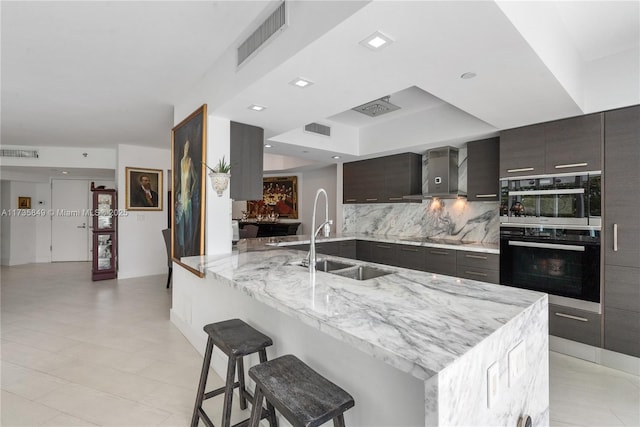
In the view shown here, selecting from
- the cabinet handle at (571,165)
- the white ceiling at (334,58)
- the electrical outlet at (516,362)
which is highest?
the white ceiling at (334,58)

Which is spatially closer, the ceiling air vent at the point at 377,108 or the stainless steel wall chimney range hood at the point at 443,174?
the ceiling air vent at the point at 377,108

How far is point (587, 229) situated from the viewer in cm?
276

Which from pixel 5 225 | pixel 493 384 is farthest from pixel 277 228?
pixel 5 225

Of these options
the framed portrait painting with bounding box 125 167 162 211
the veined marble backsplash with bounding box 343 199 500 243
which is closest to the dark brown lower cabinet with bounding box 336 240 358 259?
the veined marble backsplash with bounding box 343 199 500 243

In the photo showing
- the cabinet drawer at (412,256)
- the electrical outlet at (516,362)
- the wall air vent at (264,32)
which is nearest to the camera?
the electrical outlet at (516,362)

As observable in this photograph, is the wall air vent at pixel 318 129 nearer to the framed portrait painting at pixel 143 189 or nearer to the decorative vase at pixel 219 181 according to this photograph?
the decorative vase at pixel 219 181

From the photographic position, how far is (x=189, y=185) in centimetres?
324

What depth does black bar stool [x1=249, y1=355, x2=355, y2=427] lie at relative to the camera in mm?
1113

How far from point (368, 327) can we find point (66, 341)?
11.5 feet

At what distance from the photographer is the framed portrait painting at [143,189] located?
5977mm

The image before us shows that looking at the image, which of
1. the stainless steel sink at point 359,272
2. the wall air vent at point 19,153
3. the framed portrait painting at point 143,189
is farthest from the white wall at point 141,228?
the stainless steel sink at point 359,272

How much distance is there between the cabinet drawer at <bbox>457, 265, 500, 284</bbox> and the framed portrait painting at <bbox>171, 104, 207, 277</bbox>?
9.52ft

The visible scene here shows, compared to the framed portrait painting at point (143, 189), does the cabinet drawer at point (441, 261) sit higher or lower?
lower

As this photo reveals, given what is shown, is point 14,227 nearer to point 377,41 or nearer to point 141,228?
point 141,228
